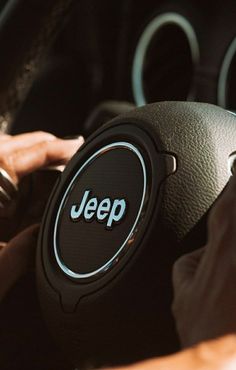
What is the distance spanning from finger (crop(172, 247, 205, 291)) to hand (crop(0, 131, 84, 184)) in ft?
2.03

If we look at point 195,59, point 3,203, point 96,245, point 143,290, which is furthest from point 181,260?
point 195,59

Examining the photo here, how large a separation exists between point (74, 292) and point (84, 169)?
0.72 ft

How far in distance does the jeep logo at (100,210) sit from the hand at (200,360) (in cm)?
52

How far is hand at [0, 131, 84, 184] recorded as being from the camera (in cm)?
166

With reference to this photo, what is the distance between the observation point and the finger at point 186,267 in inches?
41.6

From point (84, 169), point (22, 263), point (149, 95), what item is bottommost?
point (149, 95)

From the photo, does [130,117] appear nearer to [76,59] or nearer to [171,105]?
[171,105]

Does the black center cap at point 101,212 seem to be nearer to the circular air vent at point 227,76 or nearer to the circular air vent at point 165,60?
the circular air vent at point 227,76

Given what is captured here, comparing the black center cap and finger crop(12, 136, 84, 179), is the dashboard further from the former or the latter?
the black center cap

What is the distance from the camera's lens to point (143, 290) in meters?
1.18

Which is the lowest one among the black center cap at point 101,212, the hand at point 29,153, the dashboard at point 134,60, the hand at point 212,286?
the dashboard at point 134,60

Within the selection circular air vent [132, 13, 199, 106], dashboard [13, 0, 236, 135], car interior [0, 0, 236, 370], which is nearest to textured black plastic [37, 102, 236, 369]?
car interior [0, 0, 236, 370]

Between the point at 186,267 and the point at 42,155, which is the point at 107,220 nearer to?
the point at 186,267

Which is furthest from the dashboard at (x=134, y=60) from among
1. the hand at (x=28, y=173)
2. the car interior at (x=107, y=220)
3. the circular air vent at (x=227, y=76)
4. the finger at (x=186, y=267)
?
the finger at (x=186, y=267)
